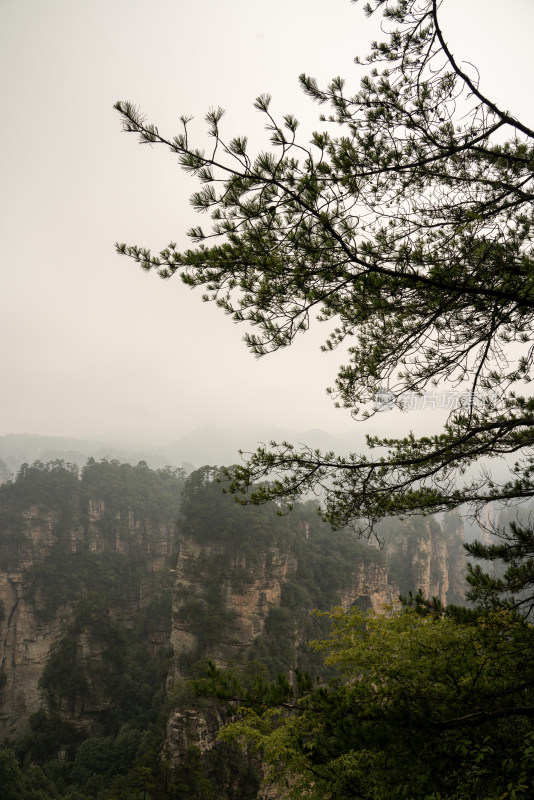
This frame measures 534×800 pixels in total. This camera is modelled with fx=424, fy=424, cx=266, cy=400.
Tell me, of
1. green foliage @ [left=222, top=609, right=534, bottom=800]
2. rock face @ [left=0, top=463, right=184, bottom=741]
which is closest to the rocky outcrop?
rock face @ [left=0, top=463, right=184, bottom=741]

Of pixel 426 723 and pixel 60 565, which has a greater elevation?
pixel 426 723

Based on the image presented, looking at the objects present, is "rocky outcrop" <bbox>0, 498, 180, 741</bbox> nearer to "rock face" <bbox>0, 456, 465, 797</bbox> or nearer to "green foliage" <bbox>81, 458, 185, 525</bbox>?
"rock face" <bbox>0, 456, 465, 797</bbox>

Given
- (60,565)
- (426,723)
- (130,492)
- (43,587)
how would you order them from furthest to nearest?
(130,492) < (60,565) < (43,587) < (426,723)

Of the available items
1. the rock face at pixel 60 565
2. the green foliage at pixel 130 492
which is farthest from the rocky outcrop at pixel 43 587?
the green foliage at pixel 130 492

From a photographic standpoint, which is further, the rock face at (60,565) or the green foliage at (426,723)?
the rock face at (60,565)

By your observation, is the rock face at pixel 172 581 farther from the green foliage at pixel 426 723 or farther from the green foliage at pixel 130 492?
the green foliage at pixel 426 723

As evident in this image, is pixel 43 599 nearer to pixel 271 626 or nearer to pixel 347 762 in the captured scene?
pixel 271 626

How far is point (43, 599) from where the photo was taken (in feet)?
91.7

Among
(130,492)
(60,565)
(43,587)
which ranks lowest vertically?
(43,587)

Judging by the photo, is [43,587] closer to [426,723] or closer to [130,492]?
[130,492]

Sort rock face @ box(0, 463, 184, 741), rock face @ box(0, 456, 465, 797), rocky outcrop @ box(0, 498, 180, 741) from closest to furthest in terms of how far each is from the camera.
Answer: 1. rock face @ box(0, 456, 465, 797)
2. rocky outcrop @ box(0, 498, 180, 741)
3. rock face @ box(0, 463, 184, 741)

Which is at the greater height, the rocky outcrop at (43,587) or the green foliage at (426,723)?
the green foliage at (426,723)

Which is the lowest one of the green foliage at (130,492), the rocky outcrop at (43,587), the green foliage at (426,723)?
the rocky outcrop at (43,587)

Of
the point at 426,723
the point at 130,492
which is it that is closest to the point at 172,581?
the point at 130,492
